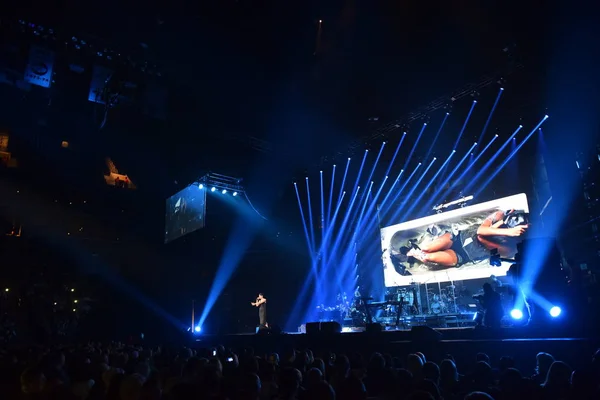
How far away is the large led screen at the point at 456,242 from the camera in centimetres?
1344

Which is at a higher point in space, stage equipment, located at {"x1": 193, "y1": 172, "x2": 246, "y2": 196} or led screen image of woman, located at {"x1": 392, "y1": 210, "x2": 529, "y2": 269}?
stage equipment, located at {"x1": 193, "y1": 172, "x2": 246, "y2": 196}

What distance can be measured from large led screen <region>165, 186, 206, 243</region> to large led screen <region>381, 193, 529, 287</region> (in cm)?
802

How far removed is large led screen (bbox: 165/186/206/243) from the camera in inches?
597

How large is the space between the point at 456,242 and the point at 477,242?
0.81 meters

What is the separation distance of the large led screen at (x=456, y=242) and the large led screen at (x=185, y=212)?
8.02 metres

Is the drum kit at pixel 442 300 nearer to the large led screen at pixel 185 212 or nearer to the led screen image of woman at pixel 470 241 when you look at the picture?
the led screen image of woman at pixel 470 241

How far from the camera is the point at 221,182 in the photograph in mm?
15414

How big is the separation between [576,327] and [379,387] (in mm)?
4858

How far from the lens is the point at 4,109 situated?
13250 millimetres

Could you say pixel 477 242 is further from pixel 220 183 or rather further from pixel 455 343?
pixel 220 183

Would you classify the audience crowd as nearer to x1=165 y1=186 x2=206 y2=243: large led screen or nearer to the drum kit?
the drum kit

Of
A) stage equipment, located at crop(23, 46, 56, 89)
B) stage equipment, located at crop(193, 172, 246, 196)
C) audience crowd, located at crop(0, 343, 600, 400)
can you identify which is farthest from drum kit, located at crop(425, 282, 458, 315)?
stage equipment, located at crop(23, 46, 56, 89)

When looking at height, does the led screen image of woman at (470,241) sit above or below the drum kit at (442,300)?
above

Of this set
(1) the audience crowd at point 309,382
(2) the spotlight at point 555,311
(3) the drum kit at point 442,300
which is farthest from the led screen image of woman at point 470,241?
(1) the audience crowd at point 309,382
